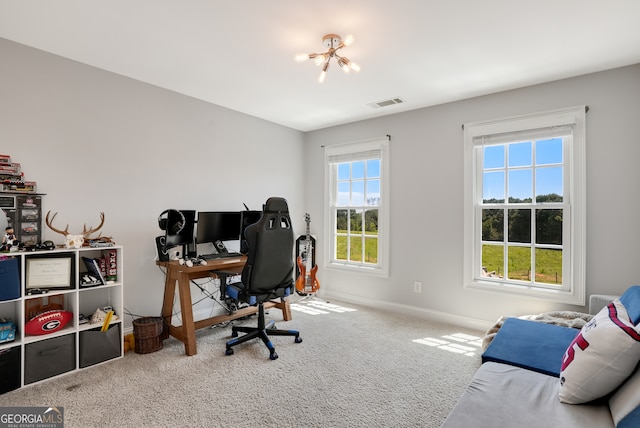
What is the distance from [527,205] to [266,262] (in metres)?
2.64

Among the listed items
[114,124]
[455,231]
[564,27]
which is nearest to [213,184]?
[114,124]

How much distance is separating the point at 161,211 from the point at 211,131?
1093mm

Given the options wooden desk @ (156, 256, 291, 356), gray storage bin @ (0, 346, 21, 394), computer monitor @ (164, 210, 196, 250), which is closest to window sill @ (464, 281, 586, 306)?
wooden desk @ (156, 256, 291, 356)

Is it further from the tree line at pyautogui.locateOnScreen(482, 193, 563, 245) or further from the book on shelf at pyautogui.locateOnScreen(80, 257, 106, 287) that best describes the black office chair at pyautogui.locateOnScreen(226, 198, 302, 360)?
the tree line at pyautogui.locateOnScreen(482, 193, 563, 245)

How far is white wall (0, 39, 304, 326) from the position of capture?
255cm

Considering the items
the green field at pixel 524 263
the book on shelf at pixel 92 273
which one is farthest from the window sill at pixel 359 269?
the book on shelf at pixel 92 273

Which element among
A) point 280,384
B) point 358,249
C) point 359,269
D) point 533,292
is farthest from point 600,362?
point 358,249

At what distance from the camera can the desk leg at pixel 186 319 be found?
282cm

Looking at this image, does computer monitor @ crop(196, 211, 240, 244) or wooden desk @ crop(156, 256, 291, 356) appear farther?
computer monitor @ crop(196, 211, 240, 244)

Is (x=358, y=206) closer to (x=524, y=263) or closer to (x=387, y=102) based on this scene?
(x=387, y=102)

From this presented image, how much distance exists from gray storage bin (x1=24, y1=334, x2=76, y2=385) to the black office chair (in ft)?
3.79

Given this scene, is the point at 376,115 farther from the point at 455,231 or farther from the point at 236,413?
the point at 236,413

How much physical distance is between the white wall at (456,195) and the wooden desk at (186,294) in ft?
6.25

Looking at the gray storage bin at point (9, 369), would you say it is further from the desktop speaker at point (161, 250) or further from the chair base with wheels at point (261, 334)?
the chair base with wheels at point (261, 334)
